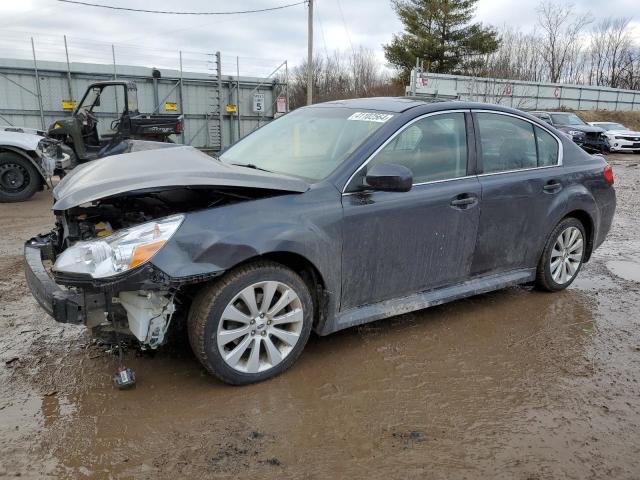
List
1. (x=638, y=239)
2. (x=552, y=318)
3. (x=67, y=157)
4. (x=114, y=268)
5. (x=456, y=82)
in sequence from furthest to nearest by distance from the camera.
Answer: (x=456, y=82), (x=67, y=157), (x=638, y=239), (x=552, y=318), (x=114, y=268)

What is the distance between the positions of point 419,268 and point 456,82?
979 inches

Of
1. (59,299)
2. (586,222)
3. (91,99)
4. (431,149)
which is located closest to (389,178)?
(431,149)

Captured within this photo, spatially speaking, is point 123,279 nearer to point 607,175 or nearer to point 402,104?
point 402,104

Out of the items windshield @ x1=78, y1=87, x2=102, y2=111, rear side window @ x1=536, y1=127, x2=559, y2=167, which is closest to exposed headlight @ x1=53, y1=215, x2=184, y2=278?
rear side window @ x1=536, y1=127, x2=559, y2=167

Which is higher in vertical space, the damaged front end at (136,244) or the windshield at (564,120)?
the windshield at (564,120)

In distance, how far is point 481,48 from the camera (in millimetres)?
38375

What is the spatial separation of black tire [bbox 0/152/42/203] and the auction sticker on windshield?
7.43 meters

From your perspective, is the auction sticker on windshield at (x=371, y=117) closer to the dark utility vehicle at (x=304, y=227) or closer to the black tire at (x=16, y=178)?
the dark utility vehicle at (x=304, y=227)

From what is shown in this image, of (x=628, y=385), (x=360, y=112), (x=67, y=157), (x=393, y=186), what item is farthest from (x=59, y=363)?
(x=67, y=157)

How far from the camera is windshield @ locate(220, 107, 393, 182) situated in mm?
3588

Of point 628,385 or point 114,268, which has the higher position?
point 114,268

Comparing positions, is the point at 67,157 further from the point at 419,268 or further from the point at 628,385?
the point at 628,385

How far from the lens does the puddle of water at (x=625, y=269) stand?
5.50m

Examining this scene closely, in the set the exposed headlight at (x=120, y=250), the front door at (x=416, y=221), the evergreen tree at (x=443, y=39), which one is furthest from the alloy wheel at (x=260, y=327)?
the evergreen tree at (x=443, y=39)
